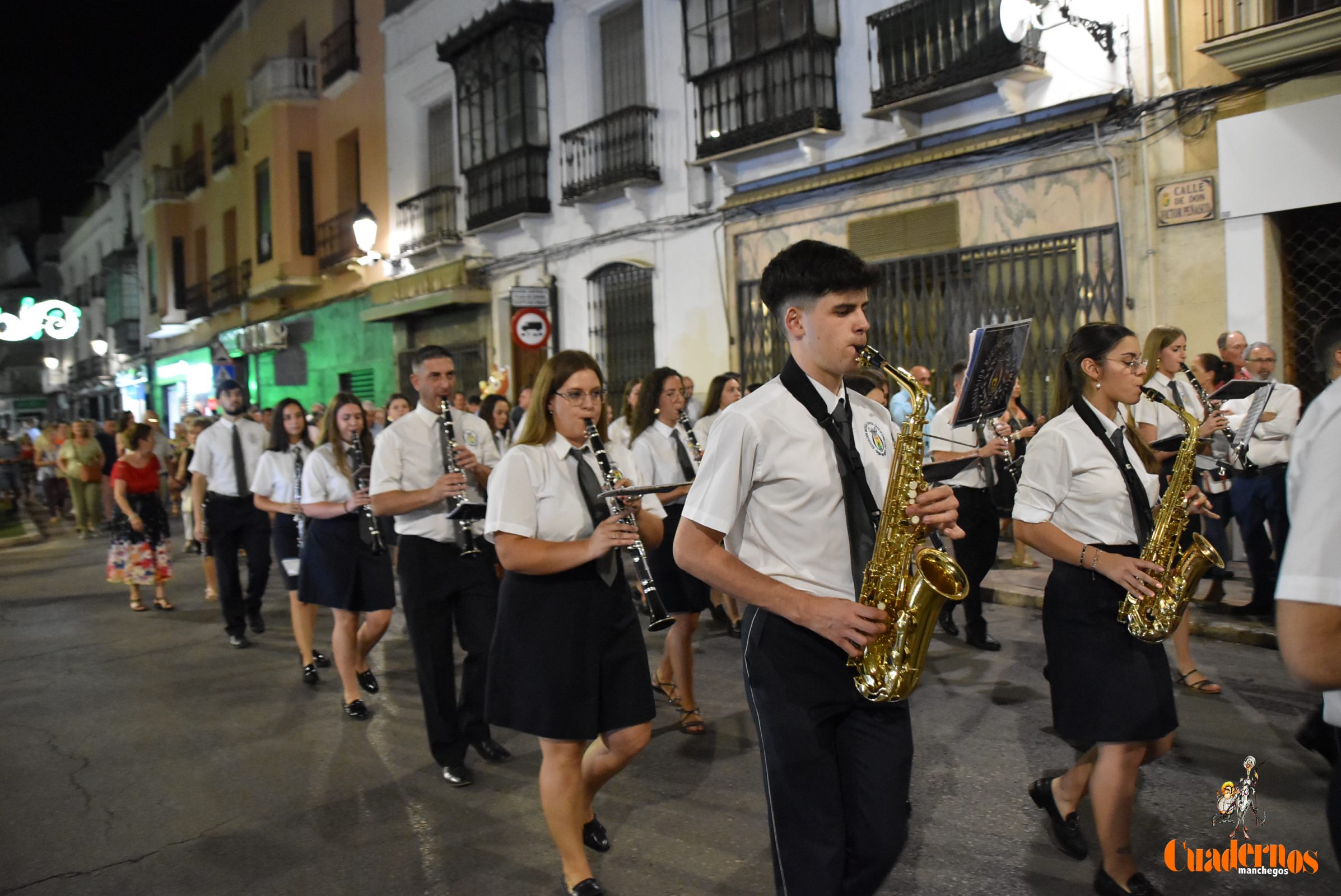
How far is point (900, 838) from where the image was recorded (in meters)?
2.60

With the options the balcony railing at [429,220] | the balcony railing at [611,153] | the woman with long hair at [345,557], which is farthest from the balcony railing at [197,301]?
the woman with long hair at [345,557]

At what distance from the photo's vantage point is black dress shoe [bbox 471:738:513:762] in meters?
5.44

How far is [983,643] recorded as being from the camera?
7.20 metres

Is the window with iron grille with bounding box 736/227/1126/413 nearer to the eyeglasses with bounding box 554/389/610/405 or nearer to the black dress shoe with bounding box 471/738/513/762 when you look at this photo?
the black dress shoe with bounding box 471/738/513/762

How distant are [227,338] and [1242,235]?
27388mm

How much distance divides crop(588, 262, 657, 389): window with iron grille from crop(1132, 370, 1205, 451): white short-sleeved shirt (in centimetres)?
953

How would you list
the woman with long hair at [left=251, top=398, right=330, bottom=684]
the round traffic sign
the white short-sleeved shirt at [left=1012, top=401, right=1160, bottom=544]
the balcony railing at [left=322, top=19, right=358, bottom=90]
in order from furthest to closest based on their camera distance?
the balcony railing at [left=322, top=19, right=358, bottom=90]
the round traffic sign
the woman with long hair at [left=251, top=398, right=330, bottom=684]
the white short-sleeved shirt at [left=1012, top=401, right=1160, bottom=544]

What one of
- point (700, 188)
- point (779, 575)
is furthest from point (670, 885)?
point (700, 188)

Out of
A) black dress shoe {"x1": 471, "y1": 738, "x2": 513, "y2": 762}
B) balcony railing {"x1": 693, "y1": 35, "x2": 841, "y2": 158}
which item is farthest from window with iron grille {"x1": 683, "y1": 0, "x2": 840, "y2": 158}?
black dress shoe {"x1": 471, "y1": 738, "x2": 513, "y2": 762}

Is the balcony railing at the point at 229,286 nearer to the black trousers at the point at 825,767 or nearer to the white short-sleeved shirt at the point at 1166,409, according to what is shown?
the white short-sleeved shirt at the point at 1166,409

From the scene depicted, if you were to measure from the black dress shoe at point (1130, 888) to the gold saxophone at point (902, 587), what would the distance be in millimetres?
1503

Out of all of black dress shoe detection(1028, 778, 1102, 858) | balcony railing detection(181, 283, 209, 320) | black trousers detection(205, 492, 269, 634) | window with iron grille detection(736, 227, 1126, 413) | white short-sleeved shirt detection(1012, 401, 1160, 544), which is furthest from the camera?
balcony railing detection(181, 283, 209, 320)

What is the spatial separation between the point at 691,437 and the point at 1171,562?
3500 millimetres

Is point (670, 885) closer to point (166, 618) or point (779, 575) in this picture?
point (779, 575)
